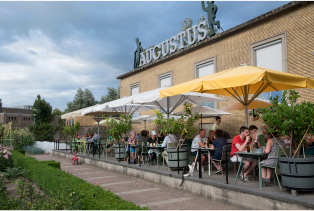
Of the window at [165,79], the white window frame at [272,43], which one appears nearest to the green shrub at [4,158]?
the white window frame at [272,43]

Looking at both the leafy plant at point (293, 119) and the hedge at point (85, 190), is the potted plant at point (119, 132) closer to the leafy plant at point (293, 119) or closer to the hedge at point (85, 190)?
the hedge at point (85, 190)

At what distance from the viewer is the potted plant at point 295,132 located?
4.28 meters

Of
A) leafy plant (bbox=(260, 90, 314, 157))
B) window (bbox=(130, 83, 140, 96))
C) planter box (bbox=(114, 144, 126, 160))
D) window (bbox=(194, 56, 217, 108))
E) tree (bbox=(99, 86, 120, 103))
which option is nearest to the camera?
leafy plant (bbox=(260, 90, 314, 157))

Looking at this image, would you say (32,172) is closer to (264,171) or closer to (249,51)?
(264,171)

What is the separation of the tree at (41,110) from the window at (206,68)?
50.2 ft

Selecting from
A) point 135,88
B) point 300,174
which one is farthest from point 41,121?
point 300,174

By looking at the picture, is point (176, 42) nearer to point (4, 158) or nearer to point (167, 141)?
point (167, 141)

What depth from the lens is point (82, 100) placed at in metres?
48.2

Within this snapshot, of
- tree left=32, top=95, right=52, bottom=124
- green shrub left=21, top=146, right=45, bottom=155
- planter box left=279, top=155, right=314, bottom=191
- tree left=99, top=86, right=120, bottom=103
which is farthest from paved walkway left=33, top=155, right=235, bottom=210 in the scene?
tree left=99, top=86, right=120, bottom=103

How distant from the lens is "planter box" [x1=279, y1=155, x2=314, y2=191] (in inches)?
168

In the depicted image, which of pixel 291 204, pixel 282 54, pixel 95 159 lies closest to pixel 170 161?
pixel 291 204

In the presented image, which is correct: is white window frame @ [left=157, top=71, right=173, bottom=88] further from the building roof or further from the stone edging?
the stone edging

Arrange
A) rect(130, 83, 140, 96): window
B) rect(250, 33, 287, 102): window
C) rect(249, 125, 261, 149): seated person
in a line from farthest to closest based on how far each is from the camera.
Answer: rect(130, 83, 140, 96): window, rect(250, 33, 287, 102): window, rect(249, 125, 261, 149): seated person

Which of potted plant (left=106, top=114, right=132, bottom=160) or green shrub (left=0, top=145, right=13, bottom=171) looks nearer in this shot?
green shrub (left=0, top=145, right=13, bottom=171)
